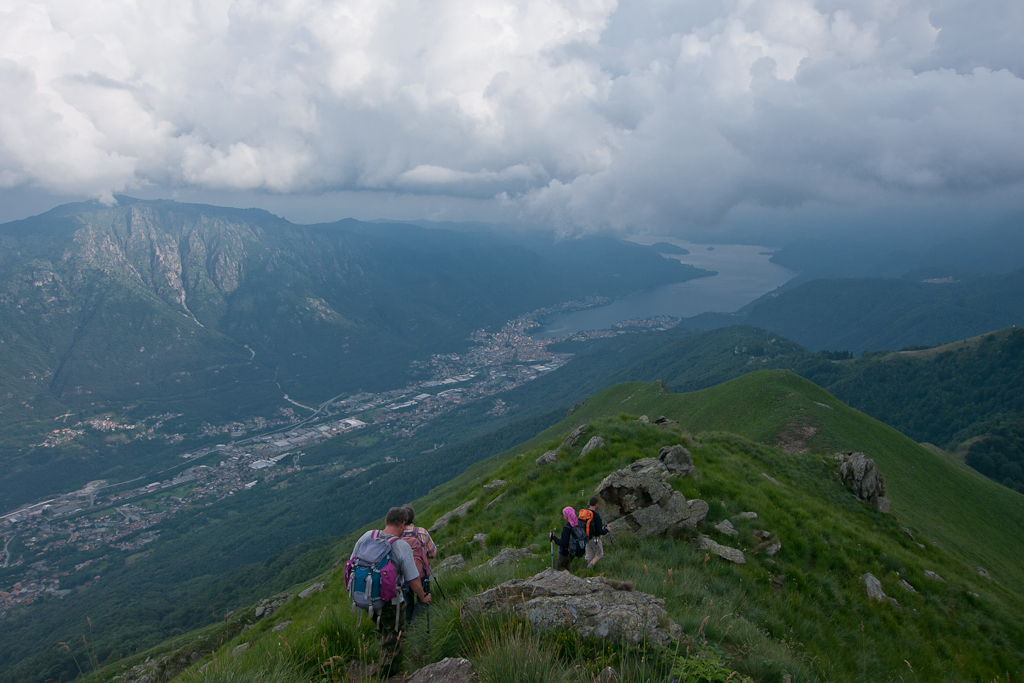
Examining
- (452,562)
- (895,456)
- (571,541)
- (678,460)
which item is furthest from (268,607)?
(895,456)

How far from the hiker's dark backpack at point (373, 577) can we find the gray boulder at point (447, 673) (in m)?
1.07

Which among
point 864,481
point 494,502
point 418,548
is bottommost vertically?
point 864,481

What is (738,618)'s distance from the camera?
648cm

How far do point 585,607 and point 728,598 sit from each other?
12.6ft

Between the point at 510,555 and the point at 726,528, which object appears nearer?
the point at 510,555

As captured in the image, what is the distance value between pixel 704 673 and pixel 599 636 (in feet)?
3.99

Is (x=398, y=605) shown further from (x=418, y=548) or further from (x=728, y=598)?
(x=728, y=598)

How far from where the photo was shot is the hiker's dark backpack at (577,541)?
8.63 metres

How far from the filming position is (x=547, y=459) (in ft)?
53.6

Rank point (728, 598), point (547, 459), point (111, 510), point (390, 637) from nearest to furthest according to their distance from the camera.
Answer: point (390, 637), point (728, 598), point (547, 459), point (111, 510)

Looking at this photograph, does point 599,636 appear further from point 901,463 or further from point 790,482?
point 901,463

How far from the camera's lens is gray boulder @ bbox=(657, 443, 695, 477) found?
13.5 m

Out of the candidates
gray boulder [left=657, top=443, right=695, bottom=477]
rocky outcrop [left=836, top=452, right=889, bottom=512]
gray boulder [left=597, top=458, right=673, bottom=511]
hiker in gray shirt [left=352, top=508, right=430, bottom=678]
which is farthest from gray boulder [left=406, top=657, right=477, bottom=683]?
rocky outcrop [left=836, top=452, right=889, bottom=512]

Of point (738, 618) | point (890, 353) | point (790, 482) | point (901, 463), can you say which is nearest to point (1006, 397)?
point (890, 353)
